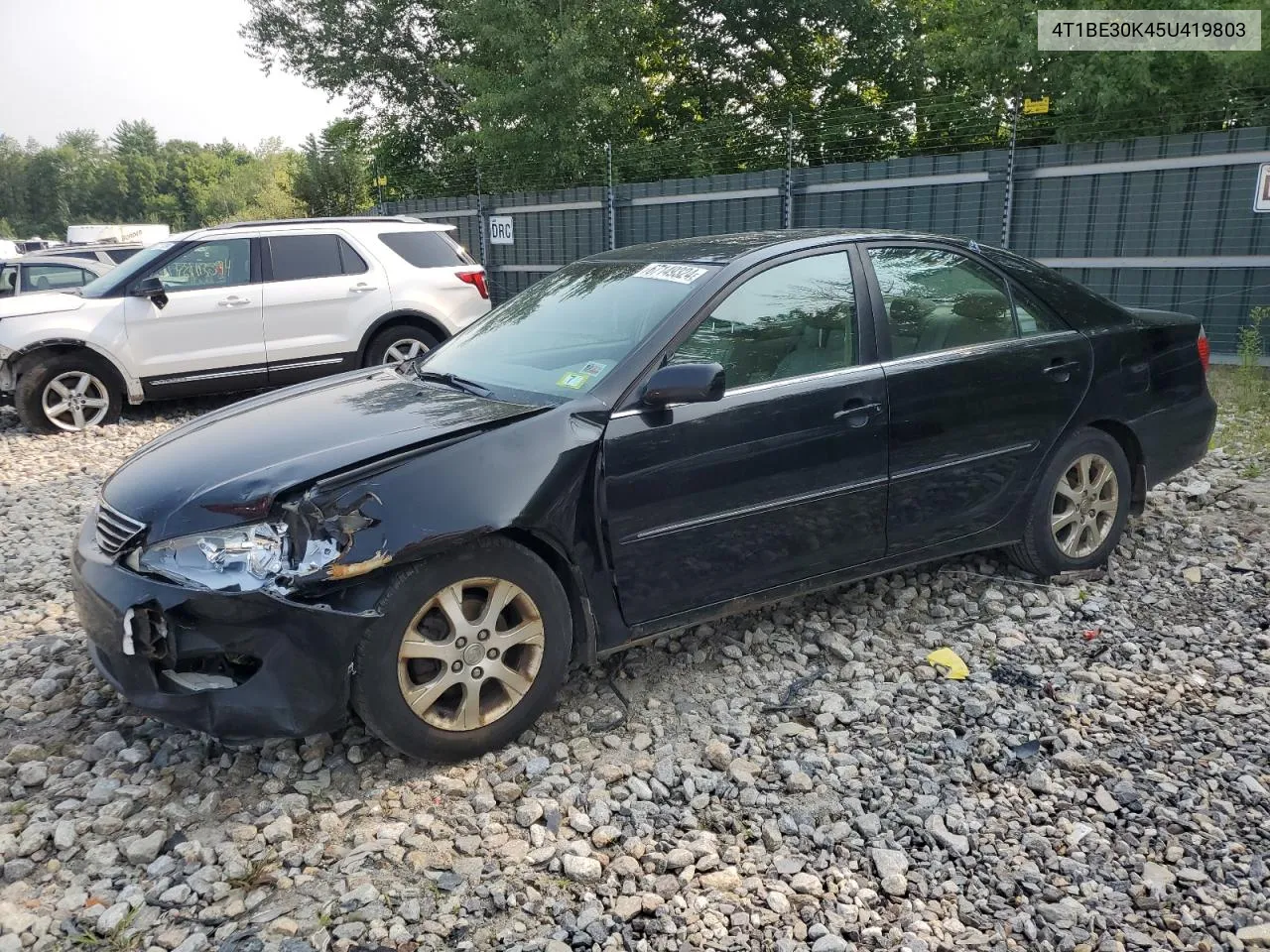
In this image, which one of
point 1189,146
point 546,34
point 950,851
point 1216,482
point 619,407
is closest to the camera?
point 950,851

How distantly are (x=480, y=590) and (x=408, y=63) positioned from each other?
2420 cm

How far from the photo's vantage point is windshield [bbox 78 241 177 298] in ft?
28.8

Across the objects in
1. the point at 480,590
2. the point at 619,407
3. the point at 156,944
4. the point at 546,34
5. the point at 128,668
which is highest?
the point at 546,34

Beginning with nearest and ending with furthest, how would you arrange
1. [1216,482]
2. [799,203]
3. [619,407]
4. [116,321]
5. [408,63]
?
[619,407], [1216,482], [116,321], [799,203], [408,63]

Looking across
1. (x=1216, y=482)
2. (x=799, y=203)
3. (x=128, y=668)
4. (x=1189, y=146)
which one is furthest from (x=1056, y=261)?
(x=128, y=668)

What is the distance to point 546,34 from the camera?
17797 millimetres

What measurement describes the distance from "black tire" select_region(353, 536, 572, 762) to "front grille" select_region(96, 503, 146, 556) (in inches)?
34.5

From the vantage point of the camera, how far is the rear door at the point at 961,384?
4.00 m

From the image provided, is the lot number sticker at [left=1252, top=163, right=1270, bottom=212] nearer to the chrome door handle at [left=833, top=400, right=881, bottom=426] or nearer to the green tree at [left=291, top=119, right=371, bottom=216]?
the chrome door handle at [left=833, top=400, right=881, bottom=426]

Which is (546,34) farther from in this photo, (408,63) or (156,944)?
(156,944)

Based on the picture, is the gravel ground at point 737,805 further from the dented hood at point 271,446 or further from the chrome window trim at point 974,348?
the chrome window trim at point 974,348

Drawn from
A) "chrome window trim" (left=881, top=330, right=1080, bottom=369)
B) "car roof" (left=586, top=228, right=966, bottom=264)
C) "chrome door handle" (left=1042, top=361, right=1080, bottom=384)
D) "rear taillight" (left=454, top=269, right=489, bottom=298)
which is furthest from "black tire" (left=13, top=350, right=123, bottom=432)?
"chrome door handle" (left=1042, top=361, right=1080, bottom=384)

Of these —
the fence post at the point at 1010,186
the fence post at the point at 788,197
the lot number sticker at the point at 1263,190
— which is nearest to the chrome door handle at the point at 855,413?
the lot number sticker at the point at 1263,190

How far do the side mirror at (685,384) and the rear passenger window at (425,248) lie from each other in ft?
22.8
